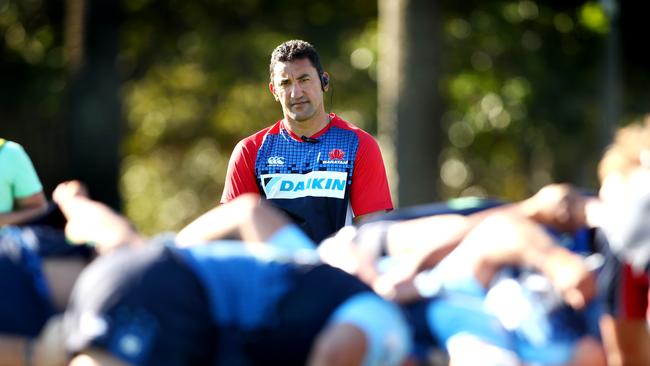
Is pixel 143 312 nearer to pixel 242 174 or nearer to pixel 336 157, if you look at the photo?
pixel 242 174

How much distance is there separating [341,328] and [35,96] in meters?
14.5

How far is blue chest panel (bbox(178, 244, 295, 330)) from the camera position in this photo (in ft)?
14.7

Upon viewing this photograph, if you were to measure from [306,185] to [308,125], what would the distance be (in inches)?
14.3

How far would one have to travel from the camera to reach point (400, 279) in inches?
197

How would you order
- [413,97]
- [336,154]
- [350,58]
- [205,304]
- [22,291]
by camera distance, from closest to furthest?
[205,304], [22,291], [336,154], [413,97], [350,58]

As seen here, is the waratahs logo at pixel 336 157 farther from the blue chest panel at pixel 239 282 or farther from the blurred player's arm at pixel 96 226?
the blue chest panel at pixel 239 282

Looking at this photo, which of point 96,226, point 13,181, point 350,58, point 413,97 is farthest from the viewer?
point 350,58

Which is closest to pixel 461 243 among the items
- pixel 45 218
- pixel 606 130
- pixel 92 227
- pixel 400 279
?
pixel 400 279

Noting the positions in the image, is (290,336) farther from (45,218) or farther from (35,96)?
(35,96)

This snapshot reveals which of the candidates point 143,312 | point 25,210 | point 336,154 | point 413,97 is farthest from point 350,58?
point 143,312

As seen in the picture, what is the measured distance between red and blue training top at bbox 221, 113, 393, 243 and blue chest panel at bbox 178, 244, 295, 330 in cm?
188

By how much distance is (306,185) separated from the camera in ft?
21.5

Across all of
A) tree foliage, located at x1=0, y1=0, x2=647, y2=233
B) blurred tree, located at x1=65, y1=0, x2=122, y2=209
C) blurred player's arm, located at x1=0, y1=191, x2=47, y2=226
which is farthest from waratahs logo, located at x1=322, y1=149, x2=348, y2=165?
tree foliage, located at x1=0, y1=0, x2=647, y2=233

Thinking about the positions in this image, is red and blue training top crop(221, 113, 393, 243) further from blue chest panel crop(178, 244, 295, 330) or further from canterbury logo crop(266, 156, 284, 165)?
blue chest panel crop(178, 244, 295, 330)
